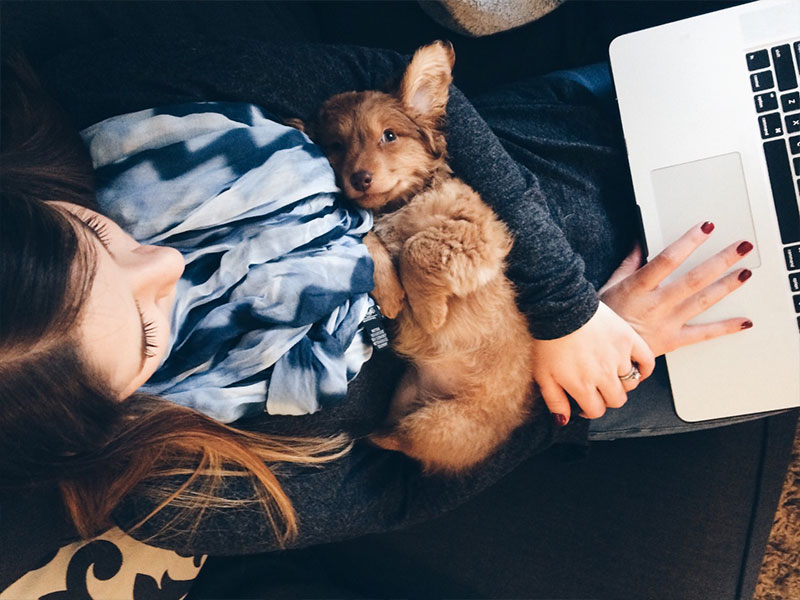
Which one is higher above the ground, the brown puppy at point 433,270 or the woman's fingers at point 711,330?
the brown puppy at point 433,270

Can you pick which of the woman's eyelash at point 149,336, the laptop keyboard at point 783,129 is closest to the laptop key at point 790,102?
→ the laptop keyboard at point 783,129

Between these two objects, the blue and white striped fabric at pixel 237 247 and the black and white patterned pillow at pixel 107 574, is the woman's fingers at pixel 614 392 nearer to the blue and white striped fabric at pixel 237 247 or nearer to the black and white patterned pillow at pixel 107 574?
the blue and white striped fabric at pixel 237 247

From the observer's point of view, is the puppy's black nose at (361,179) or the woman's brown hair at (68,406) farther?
the puppy's black nose at (361,179)

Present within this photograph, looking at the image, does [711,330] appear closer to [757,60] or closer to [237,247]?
[757,60]

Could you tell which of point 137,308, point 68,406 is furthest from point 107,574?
point 137,308

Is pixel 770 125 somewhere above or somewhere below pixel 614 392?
above

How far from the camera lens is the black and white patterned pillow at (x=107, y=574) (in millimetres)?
1318

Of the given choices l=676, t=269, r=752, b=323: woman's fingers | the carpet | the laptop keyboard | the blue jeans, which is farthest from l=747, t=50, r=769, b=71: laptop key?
the carpet

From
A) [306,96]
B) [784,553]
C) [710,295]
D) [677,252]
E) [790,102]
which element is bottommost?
[784,553]

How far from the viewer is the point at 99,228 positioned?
102 centimetres

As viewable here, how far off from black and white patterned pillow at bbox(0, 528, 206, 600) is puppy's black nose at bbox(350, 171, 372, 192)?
947 millimetres

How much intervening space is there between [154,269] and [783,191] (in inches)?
49.9

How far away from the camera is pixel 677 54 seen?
131cm

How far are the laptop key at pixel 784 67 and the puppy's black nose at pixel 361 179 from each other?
875 mm
